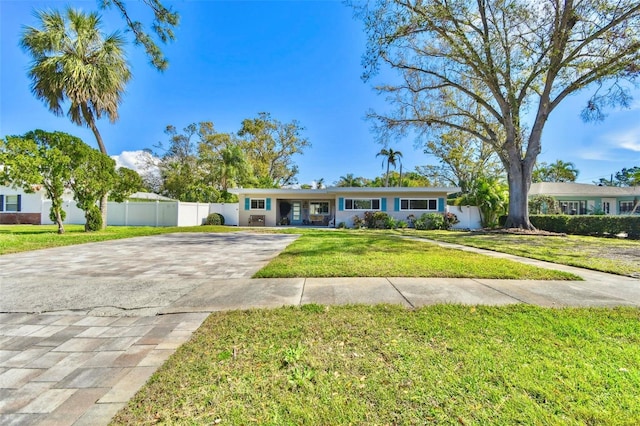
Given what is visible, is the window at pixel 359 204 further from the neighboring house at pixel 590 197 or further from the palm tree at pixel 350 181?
the neighboring house at pixel 590 197

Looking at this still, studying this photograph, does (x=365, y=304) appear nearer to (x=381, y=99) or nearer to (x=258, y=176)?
(x=381, y=99)

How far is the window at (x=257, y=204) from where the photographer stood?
20656 mm

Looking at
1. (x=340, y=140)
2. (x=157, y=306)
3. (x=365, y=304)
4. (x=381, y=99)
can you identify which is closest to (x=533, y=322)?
(x=365, y=304)

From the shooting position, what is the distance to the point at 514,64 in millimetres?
12617

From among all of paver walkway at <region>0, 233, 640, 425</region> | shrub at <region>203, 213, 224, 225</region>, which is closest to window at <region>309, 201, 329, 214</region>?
shrub at <region>203, 213, 224, 225</region>

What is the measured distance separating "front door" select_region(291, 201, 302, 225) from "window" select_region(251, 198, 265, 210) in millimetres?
3058

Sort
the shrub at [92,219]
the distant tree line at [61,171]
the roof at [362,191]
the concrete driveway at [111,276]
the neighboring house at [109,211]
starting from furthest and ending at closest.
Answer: the neighboring house at [109,211] → the roof at [362,191] → the shrub at [92,219] → the distant tree line at [61,171] → the concrete driveway at [111,276]

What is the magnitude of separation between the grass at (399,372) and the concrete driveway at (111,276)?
1624mm

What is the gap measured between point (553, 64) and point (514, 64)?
1405 mm

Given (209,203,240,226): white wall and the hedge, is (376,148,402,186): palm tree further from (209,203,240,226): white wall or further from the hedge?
(209,203,240,226): white wall

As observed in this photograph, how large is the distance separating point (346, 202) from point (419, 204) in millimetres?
4818

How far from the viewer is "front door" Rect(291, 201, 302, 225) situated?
23.0 metres

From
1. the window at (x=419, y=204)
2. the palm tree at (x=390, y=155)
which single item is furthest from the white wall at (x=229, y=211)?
the palm tree at (x=390, y=155)

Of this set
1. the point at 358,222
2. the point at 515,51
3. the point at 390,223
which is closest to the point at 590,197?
the point at 515,51
